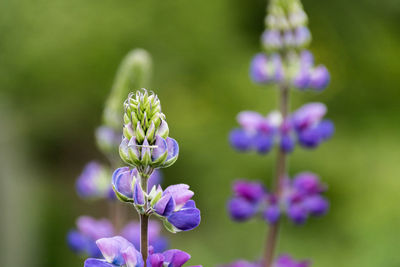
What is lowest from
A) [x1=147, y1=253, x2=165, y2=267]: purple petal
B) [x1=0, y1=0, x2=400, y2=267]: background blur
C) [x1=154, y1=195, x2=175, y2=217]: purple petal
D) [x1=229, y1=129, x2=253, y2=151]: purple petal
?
[x1=147, y1=253, x2=165, y2=267]: purple petal

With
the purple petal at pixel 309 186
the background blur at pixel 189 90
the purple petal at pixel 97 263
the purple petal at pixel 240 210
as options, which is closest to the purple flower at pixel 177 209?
the purple petal at pixel 97 263

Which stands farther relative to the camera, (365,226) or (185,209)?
(365,226)

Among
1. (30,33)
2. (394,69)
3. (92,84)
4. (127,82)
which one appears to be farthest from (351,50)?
(127,82)

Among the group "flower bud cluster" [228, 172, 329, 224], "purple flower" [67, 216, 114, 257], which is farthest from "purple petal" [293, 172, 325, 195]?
"purple flower" [67, 216, 114, 257]

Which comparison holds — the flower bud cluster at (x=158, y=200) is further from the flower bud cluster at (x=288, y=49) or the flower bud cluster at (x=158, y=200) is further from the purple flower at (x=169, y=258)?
the flower bud cluster at (x=288, y=49)

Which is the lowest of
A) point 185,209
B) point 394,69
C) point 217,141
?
point 185,209

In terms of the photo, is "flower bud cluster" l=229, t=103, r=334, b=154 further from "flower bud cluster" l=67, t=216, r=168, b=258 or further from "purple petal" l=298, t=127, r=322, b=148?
"flower bud cluster" l=67, t=216, r=168, b=258

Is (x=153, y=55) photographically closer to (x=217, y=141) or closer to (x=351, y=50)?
(x=217, y=141)
